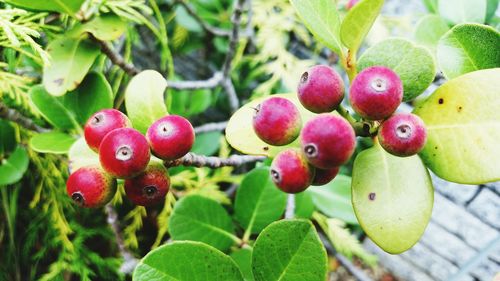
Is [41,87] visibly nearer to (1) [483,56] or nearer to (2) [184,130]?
(2) [184,130]

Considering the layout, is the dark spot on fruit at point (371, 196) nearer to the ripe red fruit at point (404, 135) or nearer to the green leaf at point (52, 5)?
the ripe red fruit at point (404, 135)

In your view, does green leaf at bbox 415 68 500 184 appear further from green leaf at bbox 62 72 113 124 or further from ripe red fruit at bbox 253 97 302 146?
green leaf at bbox 62 72 113 124

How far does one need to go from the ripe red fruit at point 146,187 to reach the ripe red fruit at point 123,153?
49mm

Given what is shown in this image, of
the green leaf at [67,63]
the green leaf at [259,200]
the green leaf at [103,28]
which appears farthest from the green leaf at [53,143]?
the green leaf at [259,200]

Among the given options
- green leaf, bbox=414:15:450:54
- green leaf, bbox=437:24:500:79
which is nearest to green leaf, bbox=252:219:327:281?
green leaf, bbox=437:24:500:79

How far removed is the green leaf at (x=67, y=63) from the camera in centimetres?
93

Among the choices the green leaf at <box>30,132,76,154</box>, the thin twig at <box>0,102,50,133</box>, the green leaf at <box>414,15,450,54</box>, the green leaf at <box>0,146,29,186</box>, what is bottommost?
the green leaf at <box>0,146,29,186</box>

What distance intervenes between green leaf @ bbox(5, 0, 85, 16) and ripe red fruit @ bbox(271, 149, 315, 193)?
59cm

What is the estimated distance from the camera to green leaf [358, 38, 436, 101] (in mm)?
707

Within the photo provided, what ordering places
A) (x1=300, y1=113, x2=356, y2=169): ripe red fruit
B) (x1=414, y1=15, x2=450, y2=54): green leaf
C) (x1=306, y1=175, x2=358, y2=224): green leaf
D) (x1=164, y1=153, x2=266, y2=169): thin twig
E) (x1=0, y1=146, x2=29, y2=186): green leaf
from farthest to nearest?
(x1=306, y1=175, x2=358, y2=224): green leaf, (x1=0, y1=146, x2=29, y2=186): green leaf, (x1=414, y1=15, x2=450, y2=54): green leaf, (x1=164, y1=153, x2=266, y2=169): thin twig, (x1=300, y1=113, x2=356, y2=169): ripe red fruit

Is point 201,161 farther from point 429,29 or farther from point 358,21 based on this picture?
point 429,29

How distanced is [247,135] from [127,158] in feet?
0.75

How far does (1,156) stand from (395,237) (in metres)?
1.18

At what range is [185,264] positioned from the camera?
2.39 ft
